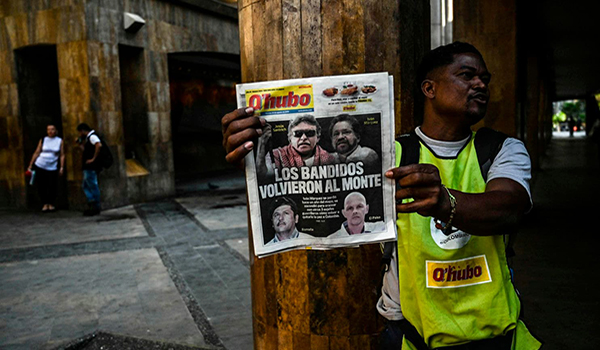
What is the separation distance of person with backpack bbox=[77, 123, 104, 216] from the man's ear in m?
8.93

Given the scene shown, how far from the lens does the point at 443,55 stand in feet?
6.24

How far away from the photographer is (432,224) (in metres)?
1.71

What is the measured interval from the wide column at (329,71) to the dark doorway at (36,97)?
10428 millimetres

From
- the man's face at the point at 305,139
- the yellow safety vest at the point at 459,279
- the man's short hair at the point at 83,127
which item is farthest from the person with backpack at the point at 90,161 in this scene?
the yellow safety vest at the point at 459,279

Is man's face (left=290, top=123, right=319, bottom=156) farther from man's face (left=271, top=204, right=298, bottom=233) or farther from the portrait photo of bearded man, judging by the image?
man's face (left=271, top=204, right=298, bottom=233)

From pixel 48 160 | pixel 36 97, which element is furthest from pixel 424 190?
pixel 36 97

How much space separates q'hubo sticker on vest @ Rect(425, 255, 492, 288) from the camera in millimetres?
1688

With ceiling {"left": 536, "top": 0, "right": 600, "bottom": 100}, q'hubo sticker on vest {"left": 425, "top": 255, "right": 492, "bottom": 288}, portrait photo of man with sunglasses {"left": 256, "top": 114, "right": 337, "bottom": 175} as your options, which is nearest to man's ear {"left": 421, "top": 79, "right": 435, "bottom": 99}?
portrait photo of man with sunglasses {"left": 256, "top": 114, "right": 337, "bottom": 175}

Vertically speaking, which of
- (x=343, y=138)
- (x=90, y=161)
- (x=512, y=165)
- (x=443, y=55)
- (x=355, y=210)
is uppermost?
(x=443, y=55)

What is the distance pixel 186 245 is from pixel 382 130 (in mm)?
6227

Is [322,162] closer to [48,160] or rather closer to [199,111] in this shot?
[48,160]

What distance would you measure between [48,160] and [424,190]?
35.4 ft

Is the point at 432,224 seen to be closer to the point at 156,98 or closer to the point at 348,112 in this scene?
the point at 348,112

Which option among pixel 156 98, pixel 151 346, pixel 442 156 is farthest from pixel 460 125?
pixel 156 98
